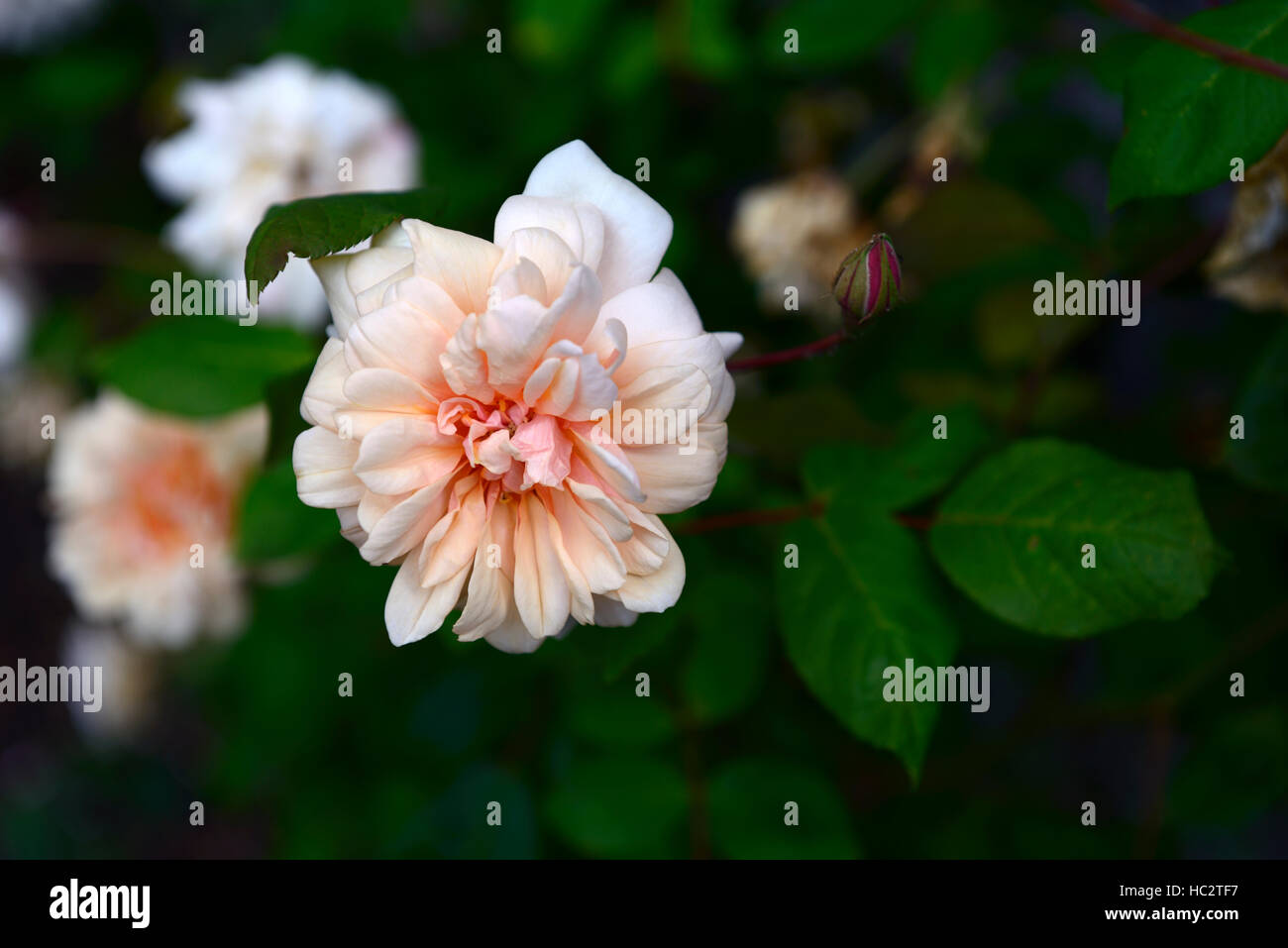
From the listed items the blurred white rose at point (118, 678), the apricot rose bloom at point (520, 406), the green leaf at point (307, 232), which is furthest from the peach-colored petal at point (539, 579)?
the blurred white rose at point (118, 678)

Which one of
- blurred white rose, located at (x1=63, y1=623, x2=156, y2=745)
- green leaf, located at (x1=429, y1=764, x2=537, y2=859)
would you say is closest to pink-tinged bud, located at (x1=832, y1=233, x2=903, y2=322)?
green leaf, located at (x1=429, y1=764, x2=537, y2=859)

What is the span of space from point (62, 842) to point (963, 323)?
2117 millimetres

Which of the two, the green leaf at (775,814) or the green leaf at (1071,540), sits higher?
the green leaf at (1071,540)

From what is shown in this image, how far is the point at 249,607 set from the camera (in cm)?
151

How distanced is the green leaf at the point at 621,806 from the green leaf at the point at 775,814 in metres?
0.05

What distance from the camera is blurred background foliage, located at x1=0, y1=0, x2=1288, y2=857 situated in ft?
3.07

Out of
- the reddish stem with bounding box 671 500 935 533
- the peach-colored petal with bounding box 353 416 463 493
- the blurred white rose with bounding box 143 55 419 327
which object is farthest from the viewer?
the blurred white rose with bounding box 143 55 419 327

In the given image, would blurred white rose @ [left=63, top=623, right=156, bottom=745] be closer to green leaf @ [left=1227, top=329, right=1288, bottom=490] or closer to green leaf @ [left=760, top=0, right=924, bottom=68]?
green leaf @ [left=760, top=0, right=924, bottom=68]

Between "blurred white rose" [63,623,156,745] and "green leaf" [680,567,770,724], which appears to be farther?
"blurred white rose" [63,623,156,745]

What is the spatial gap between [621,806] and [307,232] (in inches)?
26.2

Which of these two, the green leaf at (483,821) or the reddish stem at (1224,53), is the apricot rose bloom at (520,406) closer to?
the reddish stem at (1224,53)

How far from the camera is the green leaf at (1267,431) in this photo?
2.60 feet

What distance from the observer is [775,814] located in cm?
99

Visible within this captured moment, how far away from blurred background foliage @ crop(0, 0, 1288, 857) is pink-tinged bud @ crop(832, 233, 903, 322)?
16 cm
